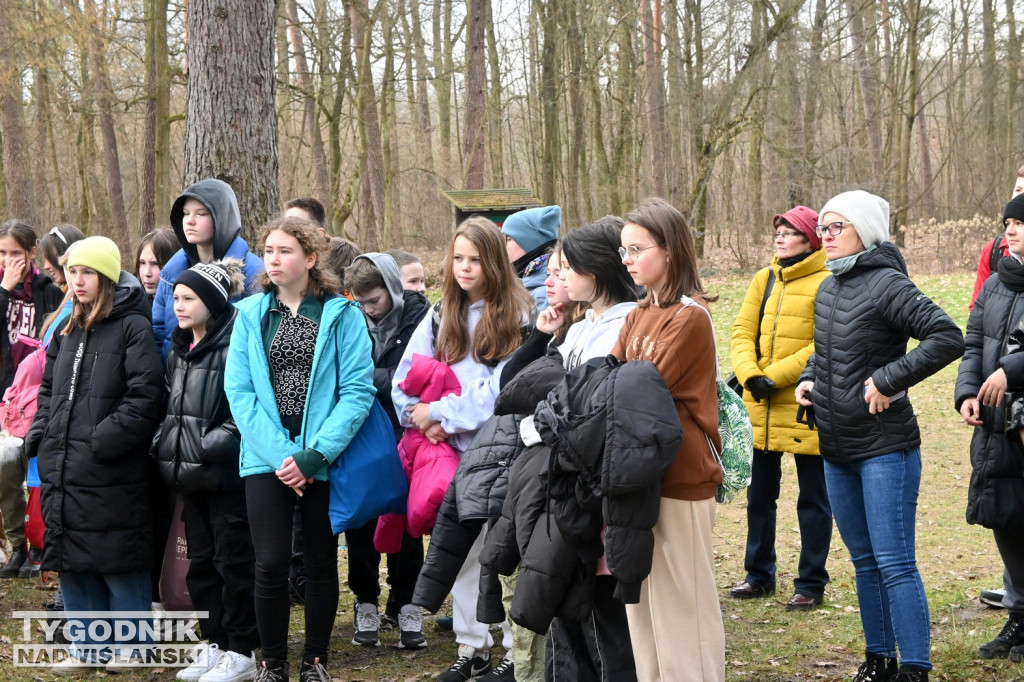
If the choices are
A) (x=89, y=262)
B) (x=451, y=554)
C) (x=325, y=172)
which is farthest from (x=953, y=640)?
(x=325, y=172)

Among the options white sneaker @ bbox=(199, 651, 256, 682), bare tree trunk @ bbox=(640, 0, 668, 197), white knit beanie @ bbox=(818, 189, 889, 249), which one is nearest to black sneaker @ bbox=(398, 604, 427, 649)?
white sneaker @ bbox=(199, 651, 256, 682)

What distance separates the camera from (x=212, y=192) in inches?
218

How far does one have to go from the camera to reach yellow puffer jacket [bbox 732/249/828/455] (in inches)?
217

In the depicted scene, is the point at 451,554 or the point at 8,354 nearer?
the point at 451,554

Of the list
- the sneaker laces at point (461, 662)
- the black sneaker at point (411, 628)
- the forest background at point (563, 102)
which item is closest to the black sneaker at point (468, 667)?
the sneaker laces at point (461, 662)

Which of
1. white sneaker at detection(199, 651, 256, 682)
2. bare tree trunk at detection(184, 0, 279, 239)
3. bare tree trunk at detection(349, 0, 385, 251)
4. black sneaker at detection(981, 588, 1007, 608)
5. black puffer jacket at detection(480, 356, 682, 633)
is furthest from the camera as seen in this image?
bare tree trunk at detection(349, 0, 385, 251)

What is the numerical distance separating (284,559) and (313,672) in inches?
20.6

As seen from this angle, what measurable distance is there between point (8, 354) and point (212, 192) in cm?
216

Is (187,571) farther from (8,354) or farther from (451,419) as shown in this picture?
(8,354)

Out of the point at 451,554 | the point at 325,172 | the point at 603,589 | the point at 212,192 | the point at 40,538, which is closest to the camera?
the point at 603,589

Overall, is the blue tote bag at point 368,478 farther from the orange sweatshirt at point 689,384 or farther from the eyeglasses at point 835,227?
the eyeglasses at point 835,227

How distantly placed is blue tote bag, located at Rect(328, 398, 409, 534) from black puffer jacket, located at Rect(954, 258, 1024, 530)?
8.65 feet

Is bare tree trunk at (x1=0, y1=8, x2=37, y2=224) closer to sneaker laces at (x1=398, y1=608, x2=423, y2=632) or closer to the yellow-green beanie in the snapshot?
the yellow-green beanie

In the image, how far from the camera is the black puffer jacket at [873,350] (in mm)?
3914
